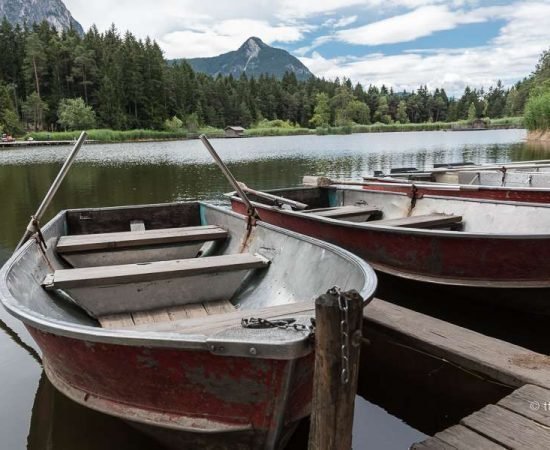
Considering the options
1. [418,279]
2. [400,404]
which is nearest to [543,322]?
[418,279]

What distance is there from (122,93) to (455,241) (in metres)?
96.6

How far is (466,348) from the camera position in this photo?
4141 millimetres

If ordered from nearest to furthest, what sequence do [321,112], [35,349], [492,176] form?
[35,349] → [492,176] → [321,112]

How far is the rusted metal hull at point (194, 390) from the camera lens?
2.71 m

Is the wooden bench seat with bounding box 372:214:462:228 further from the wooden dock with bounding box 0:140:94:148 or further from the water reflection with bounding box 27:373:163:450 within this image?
the wooden dock with bounding box 0:140:94:148

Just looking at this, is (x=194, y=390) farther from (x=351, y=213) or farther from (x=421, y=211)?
(x=421, y=211)

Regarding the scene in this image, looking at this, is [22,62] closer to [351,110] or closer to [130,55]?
[130,55]

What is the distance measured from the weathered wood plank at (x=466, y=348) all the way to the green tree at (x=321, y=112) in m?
124

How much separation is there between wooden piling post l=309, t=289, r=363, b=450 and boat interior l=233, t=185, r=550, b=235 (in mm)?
3966

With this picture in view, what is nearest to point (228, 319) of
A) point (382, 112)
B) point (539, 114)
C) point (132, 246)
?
point (132, 246)

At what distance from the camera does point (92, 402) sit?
3303 mm

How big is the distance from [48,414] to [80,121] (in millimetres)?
86430

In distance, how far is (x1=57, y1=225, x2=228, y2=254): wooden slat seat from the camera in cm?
572

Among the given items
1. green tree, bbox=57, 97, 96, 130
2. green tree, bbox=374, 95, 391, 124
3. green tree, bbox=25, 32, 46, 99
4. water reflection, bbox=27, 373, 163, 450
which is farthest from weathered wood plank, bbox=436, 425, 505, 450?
green tree, bbox=374, 95, 391, 124
